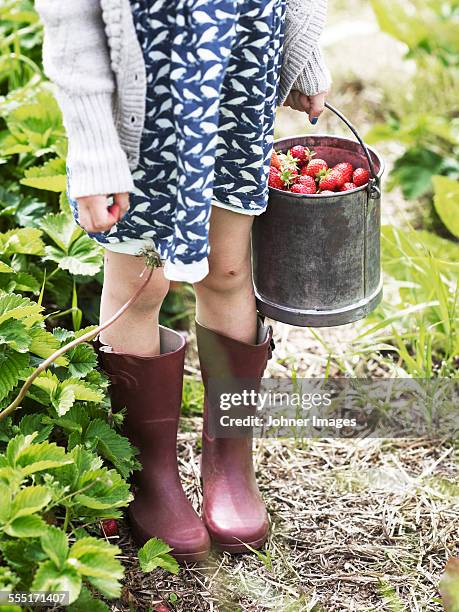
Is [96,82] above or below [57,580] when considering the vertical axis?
above

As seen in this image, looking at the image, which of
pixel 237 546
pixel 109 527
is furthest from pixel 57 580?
pixel 237 546

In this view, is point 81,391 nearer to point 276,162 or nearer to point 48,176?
point 276,162

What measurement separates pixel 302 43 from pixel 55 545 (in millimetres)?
945

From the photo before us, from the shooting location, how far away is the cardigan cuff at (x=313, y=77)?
157 centimetres

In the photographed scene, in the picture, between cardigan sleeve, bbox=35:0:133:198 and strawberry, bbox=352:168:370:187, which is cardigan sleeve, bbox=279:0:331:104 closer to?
strawberry, bbox=352:168:370:187

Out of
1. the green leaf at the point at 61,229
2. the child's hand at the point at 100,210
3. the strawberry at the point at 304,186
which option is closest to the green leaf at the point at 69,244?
the green leaf at the point at 61,229

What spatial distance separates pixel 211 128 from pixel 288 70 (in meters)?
0.31

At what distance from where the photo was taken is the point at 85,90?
1.23 m

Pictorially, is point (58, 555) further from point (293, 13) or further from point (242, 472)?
point (293, 13)

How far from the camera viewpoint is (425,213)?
3.07m

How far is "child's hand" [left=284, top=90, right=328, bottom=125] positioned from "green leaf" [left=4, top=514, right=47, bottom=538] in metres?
0.91

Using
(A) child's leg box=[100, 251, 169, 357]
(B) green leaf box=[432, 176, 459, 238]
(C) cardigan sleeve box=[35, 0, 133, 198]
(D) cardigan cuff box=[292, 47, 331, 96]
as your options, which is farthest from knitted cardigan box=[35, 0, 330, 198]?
(B) green leaf box=[432, 176, 459, 238]

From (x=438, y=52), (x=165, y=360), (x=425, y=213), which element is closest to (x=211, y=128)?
(x=165, y=360)

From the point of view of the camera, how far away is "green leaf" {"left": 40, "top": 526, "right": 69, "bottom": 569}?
1271 millimetres
